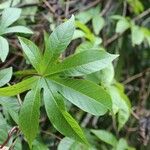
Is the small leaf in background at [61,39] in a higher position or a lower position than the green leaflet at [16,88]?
higher

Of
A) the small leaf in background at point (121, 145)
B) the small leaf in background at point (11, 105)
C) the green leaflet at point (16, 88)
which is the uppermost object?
the green leaflet at point (16, 88)

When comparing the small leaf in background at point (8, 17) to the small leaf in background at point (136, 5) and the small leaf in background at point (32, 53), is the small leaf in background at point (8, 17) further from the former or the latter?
the small leaf in background at point (136, 5)

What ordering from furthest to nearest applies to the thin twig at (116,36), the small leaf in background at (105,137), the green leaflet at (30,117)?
the thin twig at (116,36)
the small leaf in background at (105,137)
the green leaflet at (30,117)

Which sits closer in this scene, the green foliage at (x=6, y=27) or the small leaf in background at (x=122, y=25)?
the green foliage at (x=6, y=27)

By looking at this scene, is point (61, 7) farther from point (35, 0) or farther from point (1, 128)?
point (1, 128)

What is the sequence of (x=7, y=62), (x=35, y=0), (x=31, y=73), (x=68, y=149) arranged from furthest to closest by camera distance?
(x=35, y=0) → (x=7, y=62) → (x=68, y=149) → (x=31, y=73)

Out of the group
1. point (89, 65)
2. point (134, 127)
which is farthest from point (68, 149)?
point (134, 127)

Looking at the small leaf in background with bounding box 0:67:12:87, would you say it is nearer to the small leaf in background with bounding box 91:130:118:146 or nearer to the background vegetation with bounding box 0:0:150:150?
the background vegetation with bounding box 0:0:150:150

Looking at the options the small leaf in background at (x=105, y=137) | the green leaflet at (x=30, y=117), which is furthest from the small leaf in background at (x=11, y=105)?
the small leaf in background at (x=105, y=137)
